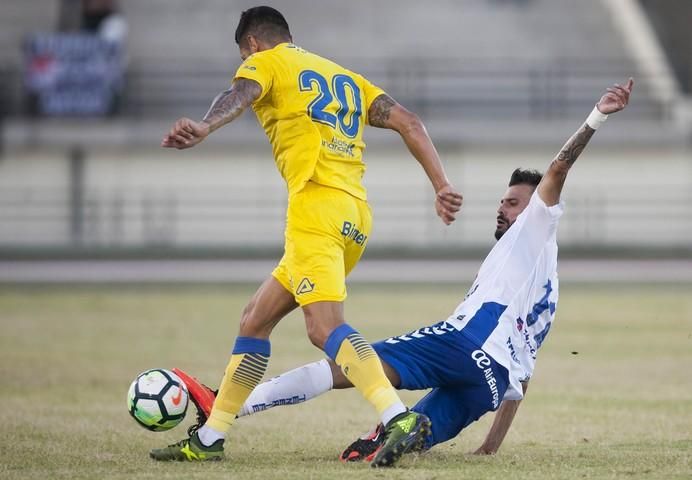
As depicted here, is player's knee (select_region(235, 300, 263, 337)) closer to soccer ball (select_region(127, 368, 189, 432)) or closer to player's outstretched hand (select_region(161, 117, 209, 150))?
soccer ball (select_region(127, 368, 189, 432))

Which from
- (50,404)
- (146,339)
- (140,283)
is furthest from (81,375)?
(140,283)

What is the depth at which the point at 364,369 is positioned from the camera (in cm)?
662

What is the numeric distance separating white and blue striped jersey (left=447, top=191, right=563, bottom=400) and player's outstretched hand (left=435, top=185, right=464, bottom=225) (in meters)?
0.55

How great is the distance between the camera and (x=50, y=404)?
1034 centimetres

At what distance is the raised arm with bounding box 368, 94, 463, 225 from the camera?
22.3ft

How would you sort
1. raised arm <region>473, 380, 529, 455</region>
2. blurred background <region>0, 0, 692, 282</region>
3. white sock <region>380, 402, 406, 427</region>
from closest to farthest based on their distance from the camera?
white sock <region>380, 402, 406, 427</region>, raised arm <region>473, 380, 529, 455</region>, blurred background <region>0, 0, 692, 282</region>

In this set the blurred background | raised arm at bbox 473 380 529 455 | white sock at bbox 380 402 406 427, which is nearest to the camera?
white sock at bbox 380 402 406 427

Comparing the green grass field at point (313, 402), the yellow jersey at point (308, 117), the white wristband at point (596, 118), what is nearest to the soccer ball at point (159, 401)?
the green grass field at point (313, 402)

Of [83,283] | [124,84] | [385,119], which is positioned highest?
[124,84]

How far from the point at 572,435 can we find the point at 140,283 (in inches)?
695

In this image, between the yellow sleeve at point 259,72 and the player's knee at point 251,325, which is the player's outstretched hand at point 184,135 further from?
the player's knee at point 251,325

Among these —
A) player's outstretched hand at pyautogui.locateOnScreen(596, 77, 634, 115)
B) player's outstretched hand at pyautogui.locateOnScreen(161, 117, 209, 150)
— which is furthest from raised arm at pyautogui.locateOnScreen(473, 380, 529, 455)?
player's outstretched hand at pyautogui.locateOnScreen(161, 117, 209, 150)

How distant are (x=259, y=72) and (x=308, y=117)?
1.22 feet

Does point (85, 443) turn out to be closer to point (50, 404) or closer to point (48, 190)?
point (50, 404)
